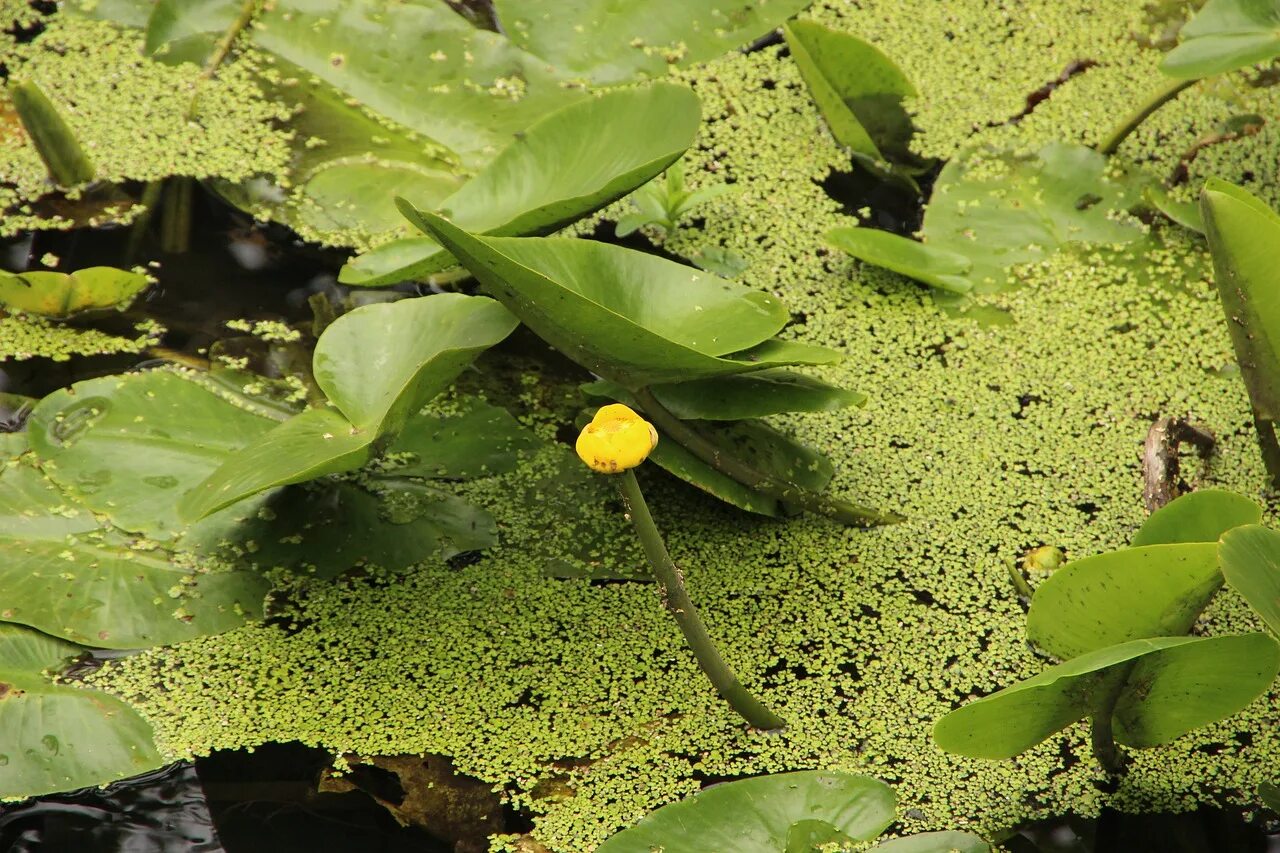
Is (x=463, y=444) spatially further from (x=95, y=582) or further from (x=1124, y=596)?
(x=1124, y=596)

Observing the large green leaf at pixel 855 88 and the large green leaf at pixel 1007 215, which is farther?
the large green leaf at pixel 855 88

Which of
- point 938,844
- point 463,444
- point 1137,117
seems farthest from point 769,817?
point 1137,117

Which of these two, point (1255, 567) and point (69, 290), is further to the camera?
point (69, 290)

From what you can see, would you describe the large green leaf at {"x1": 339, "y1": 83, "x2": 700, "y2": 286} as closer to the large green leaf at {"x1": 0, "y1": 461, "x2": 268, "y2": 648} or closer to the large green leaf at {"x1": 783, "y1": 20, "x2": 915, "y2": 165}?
the large green leaf at {"x1": 0, "y1": 461, "x2": 268, "y2": 648}

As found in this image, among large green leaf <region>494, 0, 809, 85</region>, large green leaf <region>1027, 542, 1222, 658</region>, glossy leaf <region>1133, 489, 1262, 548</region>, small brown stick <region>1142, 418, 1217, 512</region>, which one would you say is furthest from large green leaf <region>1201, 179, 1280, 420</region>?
large green leaf <region>494, 0, 809, 85</region>

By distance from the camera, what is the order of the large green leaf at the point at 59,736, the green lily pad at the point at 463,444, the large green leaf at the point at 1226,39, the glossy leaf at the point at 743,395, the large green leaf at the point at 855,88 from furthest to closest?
the large green leaf at the point at 855,88
the large green leaf at the point at 1226,39
the green lily pad at the point at 463,444
the glossy leaf at the point at 743,395
the large green leaf at the point at 59,736

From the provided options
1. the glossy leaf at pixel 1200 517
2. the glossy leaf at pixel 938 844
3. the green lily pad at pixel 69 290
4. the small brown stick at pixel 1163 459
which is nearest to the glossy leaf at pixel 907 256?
the small brown stick at pixel 1163 459

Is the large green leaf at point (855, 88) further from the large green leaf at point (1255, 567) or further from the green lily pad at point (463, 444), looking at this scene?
the large green leaf at point (1255, 567)
